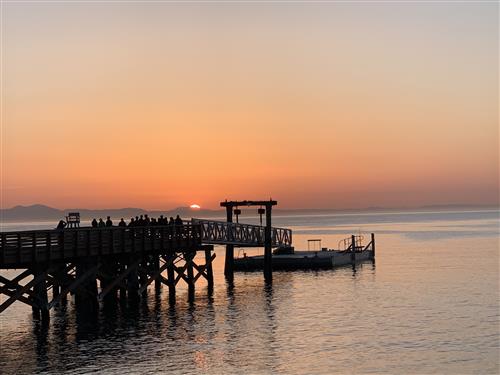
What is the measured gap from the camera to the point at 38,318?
41.0m

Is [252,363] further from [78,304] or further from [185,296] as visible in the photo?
[185,296]

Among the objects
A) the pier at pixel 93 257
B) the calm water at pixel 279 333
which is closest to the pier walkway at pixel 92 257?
the pier at pixel 93 257

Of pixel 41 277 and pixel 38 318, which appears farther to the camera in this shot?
pixel 38 318

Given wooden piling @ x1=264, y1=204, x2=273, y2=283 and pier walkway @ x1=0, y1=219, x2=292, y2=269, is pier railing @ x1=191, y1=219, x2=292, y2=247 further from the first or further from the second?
wooden piling @ x1=264, y1=204, x2=273, y2=283

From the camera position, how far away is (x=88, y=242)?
1585 inches

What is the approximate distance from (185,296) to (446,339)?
64.5ft

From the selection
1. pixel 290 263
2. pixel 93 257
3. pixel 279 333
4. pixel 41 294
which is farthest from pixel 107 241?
pixel 290 263

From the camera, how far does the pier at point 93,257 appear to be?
119 ft

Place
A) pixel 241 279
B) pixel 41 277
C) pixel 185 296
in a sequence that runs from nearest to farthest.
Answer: pixel 41 277, pixel 185 296, pixel 241 279

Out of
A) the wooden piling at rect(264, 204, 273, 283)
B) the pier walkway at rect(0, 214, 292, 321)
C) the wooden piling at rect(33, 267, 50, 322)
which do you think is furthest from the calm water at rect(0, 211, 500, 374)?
the wooden piling at rect(264, 204, 273, 283)

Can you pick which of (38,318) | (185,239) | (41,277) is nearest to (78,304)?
(38,318)

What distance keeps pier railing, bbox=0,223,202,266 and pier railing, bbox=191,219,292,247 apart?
233cm

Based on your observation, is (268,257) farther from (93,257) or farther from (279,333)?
(279,333)

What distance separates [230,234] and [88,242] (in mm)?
19765
